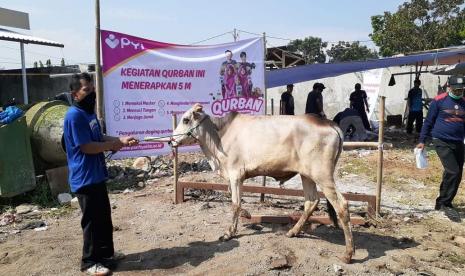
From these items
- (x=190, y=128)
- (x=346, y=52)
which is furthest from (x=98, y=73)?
(x=346, y=52)

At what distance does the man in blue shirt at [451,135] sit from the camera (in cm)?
625

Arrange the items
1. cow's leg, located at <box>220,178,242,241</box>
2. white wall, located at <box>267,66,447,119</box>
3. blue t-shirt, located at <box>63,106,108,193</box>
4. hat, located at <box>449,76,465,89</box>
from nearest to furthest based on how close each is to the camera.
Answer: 1. blue t-shirt, located at <box>63,106,108,193</box>
2. cow's leg, located at <box>220,178,242,241</box>
3. hat, located at <box>449,76,465,89</box>
4. white wall, located at <box>267,66,447,119</box>

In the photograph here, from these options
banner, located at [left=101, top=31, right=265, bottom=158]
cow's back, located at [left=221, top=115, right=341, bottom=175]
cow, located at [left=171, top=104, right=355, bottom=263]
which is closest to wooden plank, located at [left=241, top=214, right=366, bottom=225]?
cow, located at [left=171, top=104, right=355, bottom=263]

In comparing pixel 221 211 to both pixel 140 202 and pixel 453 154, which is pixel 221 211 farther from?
pixel 453 154

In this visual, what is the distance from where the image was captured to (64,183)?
752cm

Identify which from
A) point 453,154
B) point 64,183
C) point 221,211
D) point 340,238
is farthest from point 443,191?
point 64,183

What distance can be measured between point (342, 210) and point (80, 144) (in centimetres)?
255

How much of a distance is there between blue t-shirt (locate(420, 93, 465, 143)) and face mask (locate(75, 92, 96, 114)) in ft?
14.3

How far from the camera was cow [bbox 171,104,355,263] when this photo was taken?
4734 millimetres

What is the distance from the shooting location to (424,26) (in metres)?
27.9

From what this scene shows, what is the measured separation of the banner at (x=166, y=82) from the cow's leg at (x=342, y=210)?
344cm

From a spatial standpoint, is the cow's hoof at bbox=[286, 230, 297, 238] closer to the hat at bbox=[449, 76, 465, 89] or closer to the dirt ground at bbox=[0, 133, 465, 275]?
the dirt ground at bbox=[0, 133, 465, 275]

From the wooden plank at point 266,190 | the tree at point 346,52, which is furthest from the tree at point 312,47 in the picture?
the wooden plank at point 266,190

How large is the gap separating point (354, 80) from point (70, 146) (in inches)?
648
